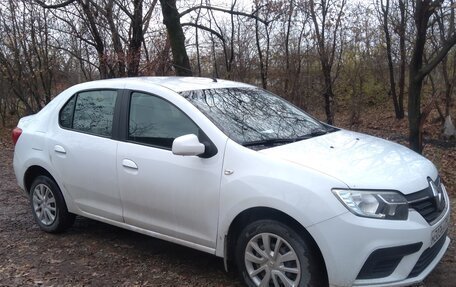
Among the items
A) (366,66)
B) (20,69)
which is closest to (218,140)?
(366,66)

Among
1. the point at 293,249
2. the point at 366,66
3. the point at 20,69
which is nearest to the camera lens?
the point at 293,249

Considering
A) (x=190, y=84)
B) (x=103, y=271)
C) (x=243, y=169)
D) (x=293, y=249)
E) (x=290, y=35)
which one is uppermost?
(x=290, y=35)

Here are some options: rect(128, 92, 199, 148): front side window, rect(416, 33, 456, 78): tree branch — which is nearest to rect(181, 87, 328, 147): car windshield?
rect(128, 92, 199, 148): front side window

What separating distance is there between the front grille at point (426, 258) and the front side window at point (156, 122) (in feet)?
6.23

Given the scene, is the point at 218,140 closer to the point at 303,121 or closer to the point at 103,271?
the point at 303,121

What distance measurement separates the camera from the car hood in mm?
3289

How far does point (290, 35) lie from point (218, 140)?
8684 millimetres

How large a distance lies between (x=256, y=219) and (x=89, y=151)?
191 cm

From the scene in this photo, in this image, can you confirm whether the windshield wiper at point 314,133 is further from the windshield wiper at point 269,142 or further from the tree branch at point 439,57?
the tree branch at point 439,57

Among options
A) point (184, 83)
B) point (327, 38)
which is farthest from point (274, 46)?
point (184, 83)

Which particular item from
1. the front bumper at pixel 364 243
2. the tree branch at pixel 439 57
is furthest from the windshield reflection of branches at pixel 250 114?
the tree branch at pixel 439 57

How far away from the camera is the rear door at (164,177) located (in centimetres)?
376

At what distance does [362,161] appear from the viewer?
3.55 metres

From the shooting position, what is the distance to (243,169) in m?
3.56
